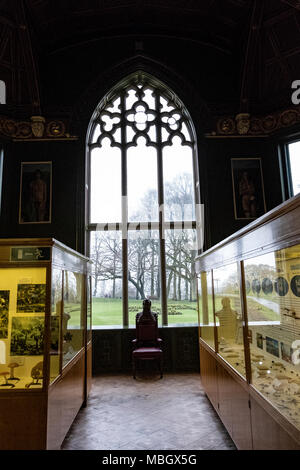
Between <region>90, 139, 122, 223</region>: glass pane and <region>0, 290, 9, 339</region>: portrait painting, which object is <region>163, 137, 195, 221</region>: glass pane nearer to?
<region>90, 139, 122, 223</region>: glass pane

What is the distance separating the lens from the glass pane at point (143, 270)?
811cm

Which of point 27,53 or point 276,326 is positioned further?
point 27,53

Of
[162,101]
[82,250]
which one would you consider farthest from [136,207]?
[162,101]

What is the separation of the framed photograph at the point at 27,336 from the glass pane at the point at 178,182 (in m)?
5.74

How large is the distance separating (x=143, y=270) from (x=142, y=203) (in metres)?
1.81

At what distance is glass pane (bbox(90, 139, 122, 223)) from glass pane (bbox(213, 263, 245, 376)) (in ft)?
14.9

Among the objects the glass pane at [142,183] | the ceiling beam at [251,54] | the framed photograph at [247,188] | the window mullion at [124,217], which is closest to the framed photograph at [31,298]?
the window mullion at [124,217]

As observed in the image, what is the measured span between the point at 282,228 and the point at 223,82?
25.6 ft

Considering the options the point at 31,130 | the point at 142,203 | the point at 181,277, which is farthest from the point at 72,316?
the point at 31,130

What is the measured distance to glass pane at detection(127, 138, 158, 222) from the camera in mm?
8500

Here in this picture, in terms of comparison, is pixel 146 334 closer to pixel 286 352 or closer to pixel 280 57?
pixel 286 352

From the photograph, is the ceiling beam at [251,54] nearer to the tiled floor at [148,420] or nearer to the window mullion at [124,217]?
the window mullion at [124,217]

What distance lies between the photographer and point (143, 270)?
829 centimetres
